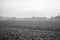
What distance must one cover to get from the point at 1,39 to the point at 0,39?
12cm

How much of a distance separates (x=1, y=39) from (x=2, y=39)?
0.13 meters

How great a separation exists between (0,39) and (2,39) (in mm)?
247

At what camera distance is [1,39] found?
4.41 m

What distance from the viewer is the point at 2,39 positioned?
14.5 ft

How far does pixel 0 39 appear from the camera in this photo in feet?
14.4
